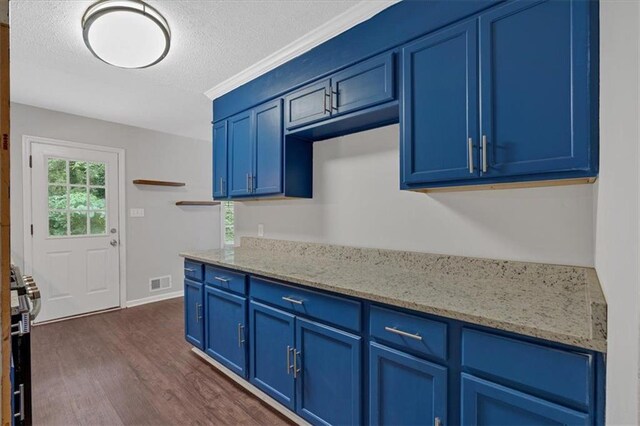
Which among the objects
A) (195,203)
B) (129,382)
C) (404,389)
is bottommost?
(129,382)

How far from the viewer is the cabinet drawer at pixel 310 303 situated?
1.48 meters

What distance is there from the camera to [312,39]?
6.70 feet

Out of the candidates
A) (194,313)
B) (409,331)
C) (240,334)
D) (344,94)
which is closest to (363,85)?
(344,94)

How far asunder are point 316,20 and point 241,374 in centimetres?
234

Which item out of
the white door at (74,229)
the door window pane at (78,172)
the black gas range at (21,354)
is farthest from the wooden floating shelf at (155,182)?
the black gas range at (21,354)

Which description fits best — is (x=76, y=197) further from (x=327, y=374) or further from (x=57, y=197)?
(x=327, y=374)

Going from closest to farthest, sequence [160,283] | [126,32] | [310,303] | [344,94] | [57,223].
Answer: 1. [310,303]
2. [126,32]
3. [344,94]
4. [57,223]
5. [160,283]

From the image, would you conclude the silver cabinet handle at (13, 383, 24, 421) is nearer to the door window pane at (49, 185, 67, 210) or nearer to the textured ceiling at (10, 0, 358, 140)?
the textured ceiling at (10, 0, 358, 140)

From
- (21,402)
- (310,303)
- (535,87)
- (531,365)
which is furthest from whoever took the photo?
(310,303)

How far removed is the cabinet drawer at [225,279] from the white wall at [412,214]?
64 cm

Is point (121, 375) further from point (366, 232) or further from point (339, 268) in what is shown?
point (366, 232)

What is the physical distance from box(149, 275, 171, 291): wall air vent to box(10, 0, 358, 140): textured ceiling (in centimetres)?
222

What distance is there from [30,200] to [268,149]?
9.53 ft

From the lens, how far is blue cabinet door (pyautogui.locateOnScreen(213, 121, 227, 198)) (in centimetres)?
284
